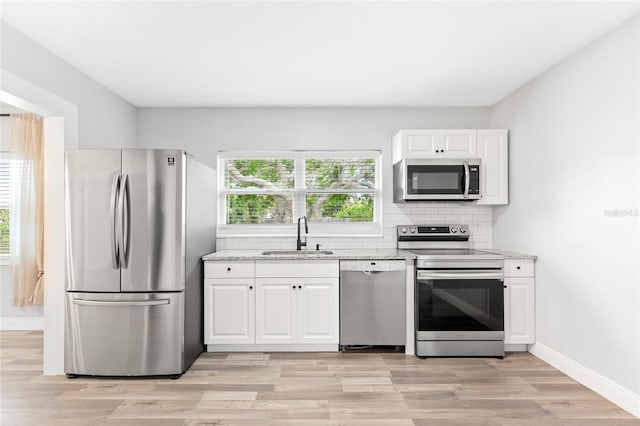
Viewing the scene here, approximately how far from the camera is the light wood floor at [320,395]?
2504mm

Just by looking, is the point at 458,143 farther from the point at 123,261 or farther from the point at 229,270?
the point at 123,261

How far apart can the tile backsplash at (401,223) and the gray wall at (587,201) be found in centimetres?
61

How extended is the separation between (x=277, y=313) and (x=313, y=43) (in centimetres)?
231

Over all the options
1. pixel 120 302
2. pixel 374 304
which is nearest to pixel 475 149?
pixel 374 304

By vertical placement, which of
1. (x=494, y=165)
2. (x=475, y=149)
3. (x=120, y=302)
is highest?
(x=475, y=149)

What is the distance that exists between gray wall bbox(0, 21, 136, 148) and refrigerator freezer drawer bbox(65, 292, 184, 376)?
54.4 inches

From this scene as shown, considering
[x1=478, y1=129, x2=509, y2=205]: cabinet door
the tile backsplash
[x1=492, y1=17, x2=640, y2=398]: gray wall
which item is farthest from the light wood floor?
[x1=478, y1=129, x2=509, y2=205]: cabinet door

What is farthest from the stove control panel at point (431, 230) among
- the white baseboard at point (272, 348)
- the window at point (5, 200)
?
the window at point (5, 200)

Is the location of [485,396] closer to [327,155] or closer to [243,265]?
[243,265]

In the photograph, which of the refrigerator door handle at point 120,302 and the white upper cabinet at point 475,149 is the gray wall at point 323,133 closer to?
the white upper cabinet at point 475,149

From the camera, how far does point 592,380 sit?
2.89 meters

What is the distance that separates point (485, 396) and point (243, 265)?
2.22 metres

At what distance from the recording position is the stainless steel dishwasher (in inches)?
145

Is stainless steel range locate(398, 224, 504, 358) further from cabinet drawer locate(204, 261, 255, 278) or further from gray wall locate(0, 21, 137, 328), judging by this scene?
gray wall locate(0, 21, 137, 328)
